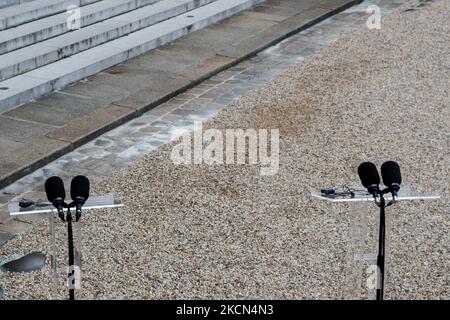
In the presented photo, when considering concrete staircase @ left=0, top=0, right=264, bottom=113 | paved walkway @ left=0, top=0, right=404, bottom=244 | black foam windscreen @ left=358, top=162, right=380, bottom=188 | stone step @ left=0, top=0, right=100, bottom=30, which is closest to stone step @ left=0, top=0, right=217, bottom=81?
concrete staircase @ left=0, top=0, right=264, bottom=113

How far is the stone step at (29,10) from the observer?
43.8ft

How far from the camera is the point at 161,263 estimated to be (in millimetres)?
7906

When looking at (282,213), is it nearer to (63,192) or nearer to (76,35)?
(63,192)

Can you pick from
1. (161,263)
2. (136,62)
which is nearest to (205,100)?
(136,62)

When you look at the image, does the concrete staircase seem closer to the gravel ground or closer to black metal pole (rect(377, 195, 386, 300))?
the gravel ground

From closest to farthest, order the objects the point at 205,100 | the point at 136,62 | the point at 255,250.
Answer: the point at 255,250, the point at 205,100, the point at 136,62

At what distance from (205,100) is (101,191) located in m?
3.36

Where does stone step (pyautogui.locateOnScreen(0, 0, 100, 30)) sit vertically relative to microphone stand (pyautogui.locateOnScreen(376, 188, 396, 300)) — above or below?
above

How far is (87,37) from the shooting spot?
1367 cm

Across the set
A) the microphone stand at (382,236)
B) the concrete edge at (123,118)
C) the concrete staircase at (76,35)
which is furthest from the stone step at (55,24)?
the microphone stand at (382,236)

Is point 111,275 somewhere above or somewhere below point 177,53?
below

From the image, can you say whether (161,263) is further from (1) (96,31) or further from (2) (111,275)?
(1) (96,31)

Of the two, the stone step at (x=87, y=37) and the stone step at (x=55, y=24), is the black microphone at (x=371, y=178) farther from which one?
the stone step at (x=55, y=24)

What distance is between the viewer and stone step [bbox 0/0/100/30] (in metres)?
13.3
